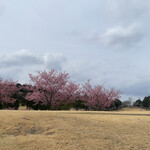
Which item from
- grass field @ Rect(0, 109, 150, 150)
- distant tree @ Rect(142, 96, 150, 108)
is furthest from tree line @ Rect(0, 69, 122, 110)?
distant tree @ Rect(142, 96, 150, 108)

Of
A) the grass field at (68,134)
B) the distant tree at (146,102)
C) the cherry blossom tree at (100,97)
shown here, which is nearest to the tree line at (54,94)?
the cherry blossom tree at (100,97)

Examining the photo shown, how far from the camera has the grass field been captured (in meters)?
7.52

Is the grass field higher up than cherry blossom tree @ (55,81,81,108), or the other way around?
cherry blossom tree @ (55,81,81,108)

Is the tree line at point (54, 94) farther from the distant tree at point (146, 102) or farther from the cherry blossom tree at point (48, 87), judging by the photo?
the distant tree at point (146, 102)

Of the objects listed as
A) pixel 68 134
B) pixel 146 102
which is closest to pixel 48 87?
pixel 68 134

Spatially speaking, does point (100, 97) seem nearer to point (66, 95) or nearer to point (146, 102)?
point (66, 95)

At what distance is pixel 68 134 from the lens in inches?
344

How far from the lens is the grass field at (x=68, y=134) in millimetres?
7518

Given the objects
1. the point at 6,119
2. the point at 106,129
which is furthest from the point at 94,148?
the point at 6,119

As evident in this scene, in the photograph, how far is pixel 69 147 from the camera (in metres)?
7.30

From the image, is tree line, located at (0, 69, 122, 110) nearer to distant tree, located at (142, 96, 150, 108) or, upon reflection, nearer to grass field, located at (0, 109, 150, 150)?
grass field, located at (0, 109, 150, 150)

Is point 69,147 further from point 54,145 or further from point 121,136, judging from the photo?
point 121,136

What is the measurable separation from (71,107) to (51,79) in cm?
916

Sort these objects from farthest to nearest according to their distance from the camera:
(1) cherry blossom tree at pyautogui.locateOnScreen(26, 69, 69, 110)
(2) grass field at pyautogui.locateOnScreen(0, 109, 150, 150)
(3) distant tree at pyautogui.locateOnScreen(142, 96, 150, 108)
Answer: (3) distant tree at pyautogui.locateOnScreen(142, 96, 150, 108)
(1) cherry blossom tree at pyautogui.locateOnScreen(26, 69, 69, 110)
(2) grass field at pyautogui.locateOnScreen(0, 109, 150, 150)
